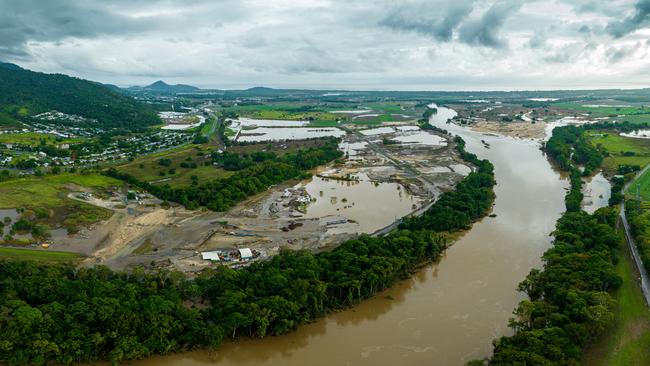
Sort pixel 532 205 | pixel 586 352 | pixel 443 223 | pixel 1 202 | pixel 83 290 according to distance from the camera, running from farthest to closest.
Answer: pixel 532 205 < pixel 1 202 < pixel 443 223 < pixel 83 290 < pixel 586 352

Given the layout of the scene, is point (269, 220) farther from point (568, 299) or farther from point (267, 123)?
point (267, 123)

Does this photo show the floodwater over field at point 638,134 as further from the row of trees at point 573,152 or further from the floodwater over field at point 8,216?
the floodwater over field at point 8,216

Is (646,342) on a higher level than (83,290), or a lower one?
lower

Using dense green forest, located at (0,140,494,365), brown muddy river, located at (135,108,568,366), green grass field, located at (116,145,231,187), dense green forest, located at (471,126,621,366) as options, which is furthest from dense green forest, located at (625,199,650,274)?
green grass field, located at (116,145,231,187)

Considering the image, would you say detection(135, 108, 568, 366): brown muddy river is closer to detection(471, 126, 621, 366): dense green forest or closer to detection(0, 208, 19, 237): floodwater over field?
detection(471, 126, 621, 366): dense green forest

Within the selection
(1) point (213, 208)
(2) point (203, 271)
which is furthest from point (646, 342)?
(1) point (213, 208)

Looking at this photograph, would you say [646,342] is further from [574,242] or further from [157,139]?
[157,139]
